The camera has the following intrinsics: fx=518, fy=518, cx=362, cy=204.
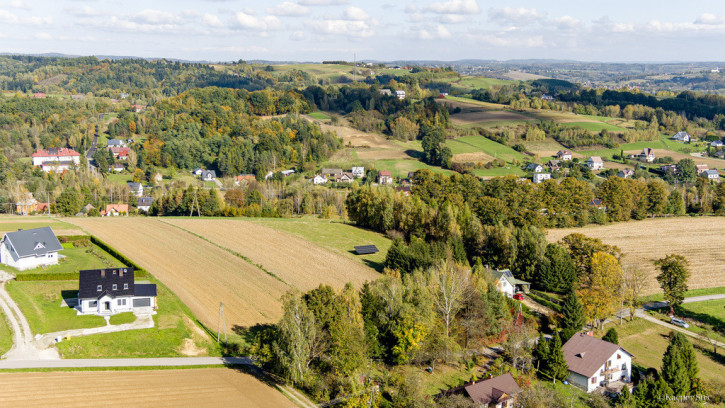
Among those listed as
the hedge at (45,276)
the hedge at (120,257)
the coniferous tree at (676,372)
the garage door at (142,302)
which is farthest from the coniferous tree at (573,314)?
the hedge at (45,276)

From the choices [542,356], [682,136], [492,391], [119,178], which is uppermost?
[682,136]

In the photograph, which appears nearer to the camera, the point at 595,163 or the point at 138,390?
the point at 138,390

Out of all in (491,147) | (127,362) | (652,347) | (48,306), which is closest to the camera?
(127,362)

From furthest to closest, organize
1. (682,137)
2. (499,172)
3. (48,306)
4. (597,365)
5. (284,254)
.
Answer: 1. (682,137)
2. (499,172)
3. (284,254)
4. (48,306)
5. (597,365)

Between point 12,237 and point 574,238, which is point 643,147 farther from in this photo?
point 12,237

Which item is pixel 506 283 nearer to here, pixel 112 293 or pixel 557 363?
pixel 557 363

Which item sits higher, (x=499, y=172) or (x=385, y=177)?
(x=499, y=172)

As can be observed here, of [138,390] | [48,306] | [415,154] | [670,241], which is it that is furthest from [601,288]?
[415,154]

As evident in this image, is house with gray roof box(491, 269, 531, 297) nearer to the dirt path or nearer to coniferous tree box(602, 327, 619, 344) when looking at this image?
coniferous tree box(602, 327, 619, 344)
